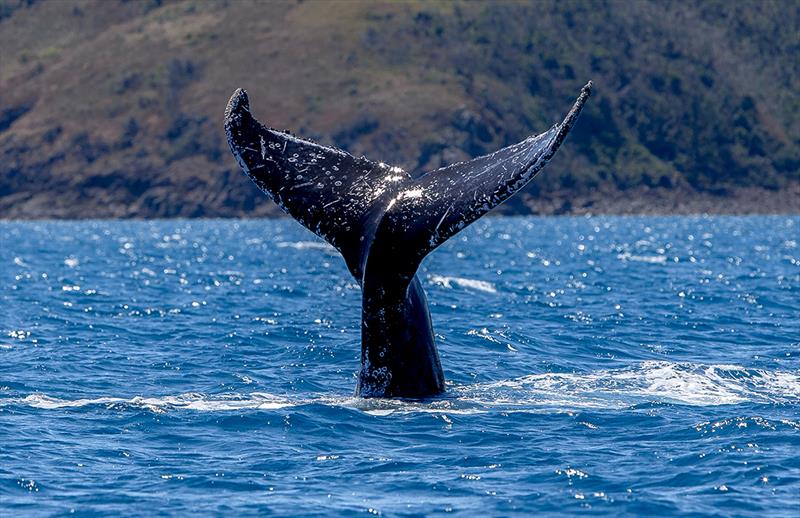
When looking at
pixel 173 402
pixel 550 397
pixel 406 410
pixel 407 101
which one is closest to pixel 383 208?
pixel 406 410

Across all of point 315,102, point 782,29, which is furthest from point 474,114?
point 782,29

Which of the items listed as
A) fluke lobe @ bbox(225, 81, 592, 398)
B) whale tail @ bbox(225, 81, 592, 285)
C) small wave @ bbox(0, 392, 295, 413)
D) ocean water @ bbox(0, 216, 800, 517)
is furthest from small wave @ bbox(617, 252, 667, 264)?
whale tail @ bbox(225, 81, 592, 285)

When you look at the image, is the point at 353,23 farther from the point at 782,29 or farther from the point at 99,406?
the point at 99,406

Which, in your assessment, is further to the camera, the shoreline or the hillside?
the hillside

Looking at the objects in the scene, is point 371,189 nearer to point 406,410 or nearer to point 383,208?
point 383,208

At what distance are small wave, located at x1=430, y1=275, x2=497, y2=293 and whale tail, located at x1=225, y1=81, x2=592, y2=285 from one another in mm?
19039

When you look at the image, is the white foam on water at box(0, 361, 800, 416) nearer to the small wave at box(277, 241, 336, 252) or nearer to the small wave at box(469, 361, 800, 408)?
the small wave at box(469, 361, 800, 408)

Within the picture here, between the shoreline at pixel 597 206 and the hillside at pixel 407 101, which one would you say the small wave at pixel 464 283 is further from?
the shoreline at pixel 597 206

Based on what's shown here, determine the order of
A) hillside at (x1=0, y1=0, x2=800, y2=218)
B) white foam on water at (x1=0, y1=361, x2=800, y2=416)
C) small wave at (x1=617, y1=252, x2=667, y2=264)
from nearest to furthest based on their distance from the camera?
white foam on water at (x1=0, y1=361, x2=800, y2=416)
small wave at (x1=617, y1=252, x2=667, y2=264)
hillside at (x1=0, y1=0, x2=800, y2=218)

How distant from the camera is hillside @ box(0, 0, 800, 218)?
468 ft

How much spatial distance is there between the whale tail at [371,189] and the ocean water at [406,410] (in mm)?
1764

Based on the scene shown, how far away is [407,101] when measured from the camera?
145 m

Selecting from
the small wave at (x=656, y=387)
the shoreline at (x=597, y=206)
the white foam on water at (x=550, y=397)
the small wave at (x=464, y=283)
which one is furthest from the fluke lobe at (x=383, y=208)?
the shoreline at (x=597, y=206)

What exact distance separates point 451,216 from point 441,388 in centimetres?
259
